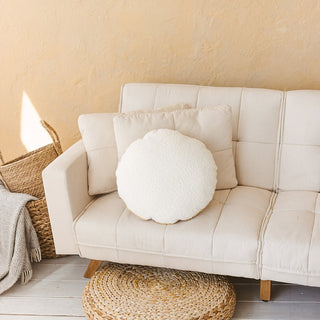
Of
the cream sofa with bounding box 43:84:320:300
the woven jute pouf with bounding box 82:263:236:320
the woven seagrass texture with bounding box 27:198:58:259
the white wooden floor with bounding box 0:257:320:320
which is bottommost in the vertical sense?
the white wooden floor with bounding box 0:257:320:320

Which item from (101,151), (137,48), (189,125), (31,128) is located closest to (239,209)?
(189,125)

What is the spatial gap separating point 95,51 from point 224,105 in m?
0.85

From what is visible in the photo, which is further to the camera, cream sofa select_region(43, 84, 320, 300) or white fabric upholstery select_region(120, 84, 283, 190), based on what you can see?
white fabric upholstery select_region(120, 84, 283, 190)

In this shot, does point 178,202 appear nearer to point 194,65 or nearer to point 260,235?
point 260,235

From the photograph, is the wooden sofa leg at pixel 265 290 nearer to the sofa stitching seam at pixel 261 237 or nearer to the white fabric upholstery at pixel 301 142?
the sofa stitching seam at pixel 261 237

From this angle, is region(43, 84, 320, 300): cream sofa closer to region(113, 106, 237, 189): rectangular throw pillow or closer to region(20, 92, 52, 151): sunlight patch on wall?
region(113, 106, 237, 189): rectangular throw pillow

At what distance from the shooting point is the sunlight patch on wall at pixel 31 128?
2.76 m

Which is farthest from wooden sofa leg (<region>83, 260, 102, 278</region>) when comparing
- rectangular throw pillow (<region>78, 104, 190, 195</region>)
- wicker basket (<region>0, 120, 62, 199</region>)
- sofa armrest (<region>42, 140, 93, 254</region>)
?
wicker basket (<region>0, 120, 62, 199</region>)

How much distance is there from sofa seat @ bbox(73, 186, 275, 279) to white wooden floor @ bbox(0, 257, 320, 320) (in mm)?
215

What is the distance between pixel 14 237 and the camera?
221cm

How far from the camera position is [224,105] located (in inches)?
83.5

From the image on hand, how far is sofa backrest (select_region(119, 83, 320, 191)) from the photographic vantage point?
2.11m

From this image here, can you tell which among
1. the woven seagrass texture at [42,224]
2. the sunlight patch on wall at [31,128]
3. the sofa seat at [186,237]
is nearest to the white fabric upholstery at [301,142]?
the sofa seat at [186,237]

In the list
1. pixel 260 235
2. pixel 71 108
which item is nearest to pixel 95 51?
pixel 71 108
